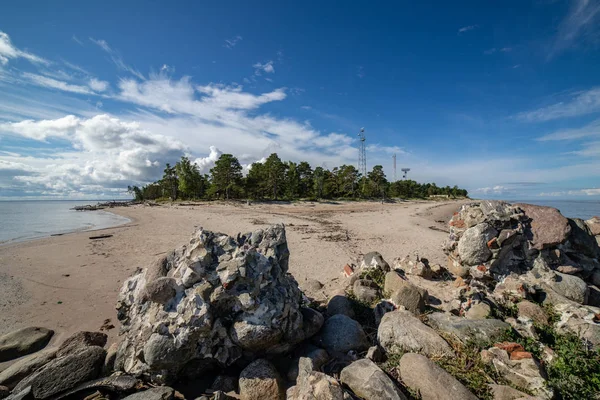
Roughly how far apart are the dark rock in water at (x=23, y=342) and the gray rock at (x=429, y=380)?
776 cm

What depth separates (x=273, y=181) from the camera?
53.9 m

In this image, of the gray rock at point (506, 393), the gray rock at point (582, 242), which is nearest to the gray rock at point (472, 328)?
the gray rock at point (506, 393)

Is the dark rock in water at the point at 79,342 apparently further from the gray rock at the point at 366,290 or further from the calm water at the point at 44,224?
the calm water at the point at 44,224

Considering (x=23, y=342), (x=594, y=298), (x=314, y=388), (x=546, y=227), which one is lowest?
(x=23, y=342)

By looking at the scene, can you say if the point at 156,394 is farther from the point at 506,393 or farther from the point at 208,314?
the point at 506,393

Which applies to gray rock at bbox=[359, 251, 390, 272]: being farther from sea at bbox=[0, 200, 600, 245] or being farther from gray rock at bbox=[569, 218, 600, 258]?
sea at bbox=[0, 200, 600, 245]

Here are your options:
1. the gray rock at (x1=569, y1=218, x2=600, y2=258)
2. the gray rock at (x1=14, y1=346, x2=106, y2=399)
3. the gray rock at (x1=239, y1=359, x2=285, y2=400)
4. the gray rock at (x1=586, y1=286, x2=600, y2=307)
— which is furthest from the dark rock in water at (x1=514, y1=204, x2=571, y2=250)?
the gray rock at (x1=14, y1=346, x2=106, y2=399)

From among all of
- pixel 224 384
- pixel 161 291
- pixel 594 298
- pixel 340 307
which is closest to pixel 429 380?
pixel 340 307

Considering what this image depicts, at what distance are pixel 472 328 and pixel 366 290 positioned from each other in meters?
2.56

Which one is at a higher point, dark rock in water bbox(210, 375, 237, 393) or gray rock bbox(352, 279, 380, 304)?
gray rock bbox(352, 279, 380, 304)

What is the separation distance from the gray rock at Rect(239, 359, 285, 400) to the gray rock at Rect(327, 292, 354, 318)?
2345mm

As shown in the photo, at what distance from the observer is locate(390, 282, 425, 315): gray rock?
5.79 m

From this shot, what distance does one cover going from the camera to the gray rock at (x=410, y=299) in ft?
19.0

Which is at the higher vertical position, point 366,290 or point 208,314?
point 208,314
